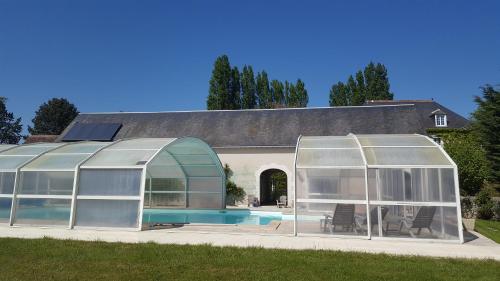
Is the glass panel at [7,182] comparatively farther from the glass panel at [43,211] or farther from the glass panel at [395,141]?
the glass panel at [395,141]

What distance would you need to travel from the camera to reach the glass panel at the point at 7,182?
43.3 ft

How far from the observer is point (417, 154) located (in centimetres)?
1127

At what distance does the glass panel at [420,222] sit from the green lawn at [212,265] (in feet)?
7.23

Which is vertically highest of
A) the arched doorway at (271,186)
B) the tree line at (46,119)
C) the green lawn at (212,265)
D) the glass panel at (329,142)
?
the tree line at (46,119)

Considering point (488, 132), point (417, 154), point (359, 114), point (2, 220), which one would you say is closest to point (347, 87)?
point (359, 114)

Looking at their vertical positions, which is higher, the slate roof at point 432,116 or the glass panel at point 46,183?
the slate roof at point 432,116

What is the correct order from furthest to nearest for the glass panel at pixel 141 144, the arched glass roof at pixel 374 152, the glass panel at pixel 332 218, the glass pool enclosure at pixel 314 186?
the glass panel at pixel 141 144 → the arched glass roof at pixel 374 152 → the glass panel at pixel 332 218 → the glass pool enclosure at pixel 314 186

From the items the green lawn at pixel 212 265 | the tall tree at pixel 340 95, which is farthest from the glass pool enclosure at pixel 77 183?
the tall tree at pixel 340 95

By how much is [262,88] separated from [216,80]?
295 inches

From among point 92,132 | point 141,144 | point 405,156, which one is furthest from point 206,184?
point 92,132

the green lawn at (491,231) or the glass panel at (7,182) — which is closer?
the green lawn at (491,231)

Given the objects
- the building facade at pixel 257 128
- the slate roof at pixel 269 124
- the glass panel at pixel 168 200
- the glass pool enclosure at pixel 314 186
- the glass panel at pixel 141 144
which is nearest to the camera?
the glass pool enclosure at pixel 314 186

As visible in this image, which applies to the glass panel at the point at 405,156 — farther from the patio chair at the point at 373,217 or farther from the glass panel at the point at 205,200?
the glass panel at the point at 205,200

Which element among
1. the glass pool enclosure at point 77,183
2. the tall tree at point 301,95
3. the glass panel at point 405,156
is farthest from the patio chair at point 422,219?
the tall tree at point 301,95
